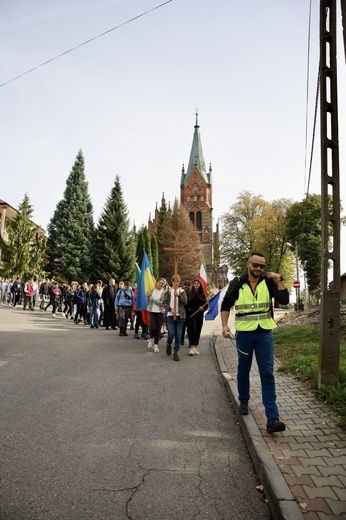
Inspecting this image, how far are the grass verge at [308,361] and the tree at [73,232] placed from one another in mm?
33197

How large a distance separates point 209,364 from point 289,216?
43.3 metres

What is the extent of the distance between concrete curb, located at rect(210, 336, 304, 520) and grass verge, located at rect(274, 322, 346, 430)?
1066 mm

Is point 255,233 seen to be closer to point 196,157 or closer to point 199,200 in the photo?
point 199,200

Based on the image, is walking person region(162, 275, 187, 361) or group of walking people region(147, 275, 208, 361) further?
group of walking people region(147, 275, 208, 361)

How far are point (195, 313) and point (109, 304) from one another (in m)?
6.38

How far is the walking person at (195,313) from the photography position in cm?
1001

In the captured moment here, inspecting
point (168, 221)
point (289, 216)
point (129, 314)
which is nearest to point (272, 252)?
point (289, 216)

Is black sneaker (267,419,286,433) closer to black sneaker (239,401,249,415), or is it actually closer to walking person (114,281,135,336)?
black sneaker (239,401,249,415)

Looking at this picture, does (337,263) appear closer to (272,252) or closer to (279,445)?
(279,445)

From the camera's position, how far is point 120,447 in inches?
148

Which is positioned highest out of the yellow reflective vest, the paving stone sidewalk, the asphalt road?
the yellow reflective vest

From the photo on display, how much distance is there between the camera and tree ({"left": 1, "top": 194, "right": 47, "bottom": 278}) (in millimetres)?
34375

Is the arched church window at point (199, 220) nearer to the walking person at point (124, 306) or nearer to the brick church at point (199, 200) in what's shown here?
the brick church at point (199, 200)

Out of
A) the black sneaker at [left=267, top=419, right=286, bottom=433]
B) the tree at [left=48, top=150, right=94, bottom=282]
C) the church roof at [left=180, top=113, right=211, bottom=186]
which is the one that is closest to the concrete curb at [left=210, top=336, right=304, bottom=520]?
the black sneaker at [left=267, top=419, right=286, bottom=433]
